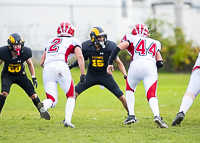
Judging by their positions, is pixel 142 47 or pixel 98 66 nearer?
pixel 142 47

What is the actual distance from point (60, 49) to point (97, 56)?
1.01 metres

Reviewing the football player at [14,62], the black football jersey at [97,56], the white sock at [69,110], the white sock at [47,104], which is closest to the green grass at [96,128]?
the white sock at [69,110]

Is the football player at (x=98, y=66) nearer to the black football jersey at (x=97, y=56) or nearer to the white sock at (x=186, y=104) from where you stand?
the black football jersey at (x=97, y=56)

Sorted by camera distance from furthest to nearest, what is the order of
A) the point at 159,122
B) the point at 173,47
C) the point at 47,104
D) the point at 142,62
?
the point at 173,47
the point at 142,62
the point at 47,104
the point at 159,122

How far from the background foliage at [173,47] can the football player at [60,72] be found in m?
15.8

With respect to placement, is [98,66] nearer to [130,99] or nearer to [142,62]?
[130,99]

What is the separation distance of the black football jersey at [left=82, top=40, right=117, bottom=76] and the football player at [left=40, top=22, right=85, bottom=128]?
0.70 meters

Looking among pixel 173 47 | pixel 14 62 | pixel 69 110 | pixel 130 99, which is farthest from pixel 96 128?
pixel 173 47

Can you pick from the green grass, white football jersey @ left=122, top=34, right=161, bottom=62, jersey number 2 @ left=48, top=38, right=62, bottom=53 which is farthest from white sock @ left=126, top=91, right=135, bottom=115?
jersey number 2 @ left=48, top=38, right=62, bottom=53

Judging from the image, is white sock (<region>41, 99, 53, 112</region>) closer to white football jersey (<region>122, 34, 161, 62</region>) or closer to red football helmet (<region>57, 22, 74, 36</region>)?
red football helmet (<region>57, 22, 74, 36</region>)

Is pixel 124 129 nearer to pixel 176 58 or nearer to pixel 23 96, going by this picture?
pixel 23 96

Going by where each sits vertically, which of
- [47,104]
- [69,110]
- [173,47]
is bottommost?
[173,47]

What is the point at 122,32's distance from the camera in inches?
993

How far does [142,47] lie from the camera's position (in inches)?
280
